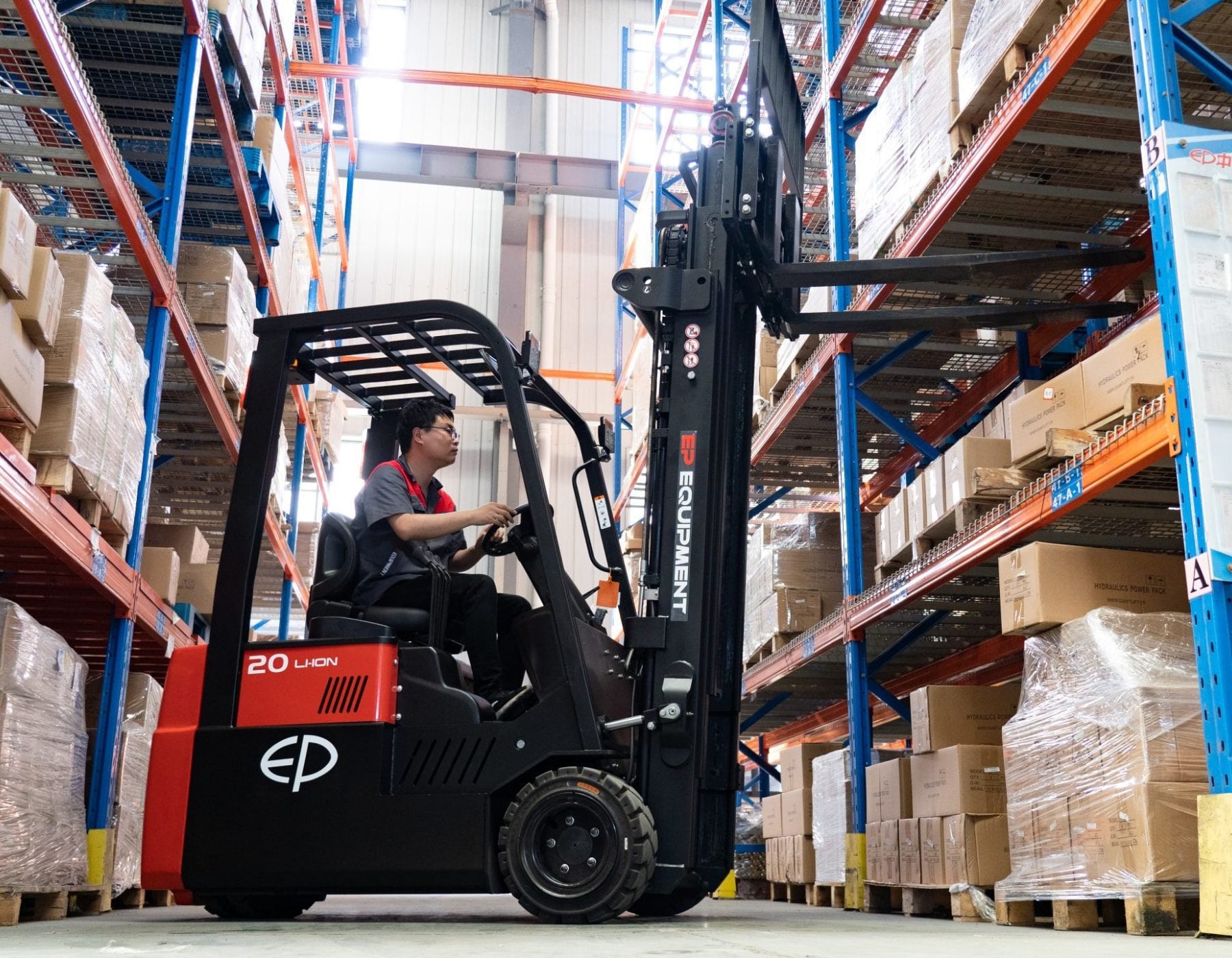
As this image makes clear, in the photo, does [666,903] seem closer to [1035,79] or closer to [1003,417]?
[1003,417]

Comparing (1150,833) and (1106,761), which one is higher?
(1106,761)

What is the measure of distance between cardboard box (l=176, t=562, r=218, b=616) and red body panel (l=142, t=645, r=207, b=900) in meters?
3.79

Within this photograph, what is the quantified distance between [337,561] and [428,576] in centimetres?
34

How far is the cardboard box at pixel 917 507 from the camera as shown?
20.6ft

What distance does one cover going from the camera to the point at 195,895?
14.3 ft

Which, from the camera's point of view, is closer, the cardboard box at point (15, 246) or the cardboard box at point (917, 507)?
the cardboard box at point (15, 246)

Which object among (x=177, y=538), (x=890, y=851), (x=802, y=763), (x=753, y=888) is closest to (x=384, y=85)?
(x=177, y=538)

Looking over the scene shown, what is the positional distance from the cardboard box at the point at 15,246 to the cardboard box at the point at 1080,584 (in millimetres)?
3810

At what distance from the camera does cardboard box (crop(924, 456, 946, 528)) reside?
19.7ft

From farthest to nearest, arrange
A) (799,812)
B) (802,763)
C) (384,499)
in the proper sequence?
1. (802,763)
2. (799,812)
3. (384,499)

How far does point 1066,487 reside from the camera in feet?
15.5

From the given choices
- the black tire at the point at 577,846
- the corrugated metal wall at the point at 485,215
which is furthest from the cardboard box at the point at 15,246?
the corrugated metal wall at the point at 485,215

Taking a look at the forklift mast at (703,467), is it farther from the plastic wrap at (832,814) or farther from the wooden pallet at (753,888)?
the wooden pallet at (753,888)

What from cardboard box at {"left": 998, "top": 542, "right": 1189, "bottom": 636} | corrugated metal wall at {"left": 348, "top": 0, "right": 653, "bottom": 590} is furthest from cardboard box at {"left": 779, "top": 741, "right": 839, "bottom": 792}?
corrugated metal wall at {"left": 348, "top": 0, "right": 653, "bottom": 590}
